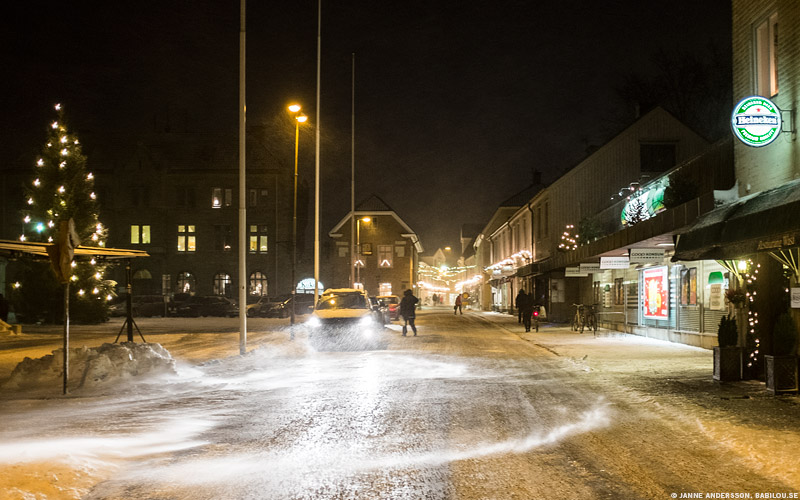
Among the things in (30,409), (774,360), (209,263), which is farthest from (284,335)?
(209,263)

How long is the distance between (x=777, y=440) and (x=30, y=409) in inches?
390

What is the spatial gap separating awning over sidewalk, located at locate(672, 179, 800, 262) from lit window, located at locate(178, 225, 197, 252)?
52.8 m

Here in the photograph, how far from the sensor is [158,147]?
62.2m

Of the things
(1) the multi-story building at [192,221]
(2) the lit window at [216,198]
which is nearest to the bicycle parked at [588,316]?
(1) the multi-story building at [192,221]

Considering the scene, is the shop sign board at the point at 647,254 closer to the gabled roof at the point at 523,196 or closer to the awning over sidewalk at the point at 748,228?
the awning over sidewalk at the point at 748,228

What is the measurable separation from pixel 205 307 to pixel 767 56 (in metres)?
41.2

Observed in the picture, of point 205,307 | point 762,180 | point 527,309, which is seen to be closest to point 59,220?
point 205,307

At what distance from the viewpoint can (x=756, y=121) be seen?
1256cm

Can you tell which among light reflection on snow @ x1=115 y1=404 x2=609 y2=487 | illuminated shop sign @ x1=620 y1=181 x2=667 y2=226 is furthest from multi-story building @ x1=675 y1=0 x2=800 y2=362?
illuminated shop sign @ x1=620 y1=181 x2=667 y2=226

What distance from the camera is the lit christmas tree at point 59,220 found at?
107ft

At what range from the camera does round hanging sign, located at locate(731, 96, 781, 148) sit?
40.8 ft

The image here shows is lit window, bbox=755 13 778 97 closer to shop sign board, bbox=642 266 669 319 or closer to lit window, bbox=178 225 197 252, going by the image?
shop sign board, bbox=642 266 669 319

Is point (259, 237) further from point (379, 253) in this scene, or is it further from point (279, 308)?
point (379, 253)

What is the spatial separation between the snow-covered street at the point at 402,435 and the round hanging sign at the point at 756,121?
4.46 meters
